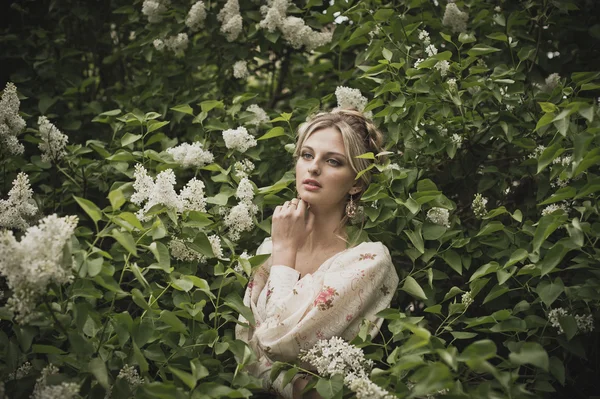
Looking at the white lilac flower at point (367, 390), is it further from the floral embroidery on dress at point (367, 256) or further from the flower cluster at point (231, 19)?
the flower cluster at point (231, 19)

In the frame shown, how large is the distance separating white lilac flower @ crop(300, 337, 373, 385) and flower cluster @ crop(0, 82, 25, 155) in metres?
1.51

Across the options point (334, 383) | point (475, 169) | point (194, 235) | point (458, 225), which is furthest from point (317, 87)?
point (334, 383)

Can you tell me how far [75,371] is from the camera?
189 centimetres

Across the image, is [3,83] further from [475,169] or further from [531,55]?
[531,55]

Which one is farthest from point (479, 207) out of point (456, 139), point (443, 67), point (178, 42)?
point (178, 42)

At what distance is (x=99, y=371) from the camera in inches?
65.9

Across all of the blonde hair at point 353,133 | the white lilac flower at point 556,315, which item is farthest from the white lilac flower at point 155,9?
the white lilac flower at point 556,315

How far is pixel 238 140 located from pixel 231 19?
33.2 inches

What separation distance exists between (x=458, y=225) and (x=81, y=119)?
2305 mm

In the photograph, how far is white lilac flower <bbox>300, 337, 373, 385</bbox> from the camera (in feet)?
6.27

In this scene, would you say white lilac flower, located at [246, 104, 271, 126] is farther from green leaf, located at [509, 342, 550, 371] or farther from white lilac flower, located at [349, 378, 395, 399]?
green leaf, located at [509, 342, 550, 371]

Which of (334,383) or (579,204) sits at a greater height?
(579,204)

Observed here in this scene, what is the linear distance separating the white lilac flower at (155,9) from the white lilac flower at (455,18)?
157 cm

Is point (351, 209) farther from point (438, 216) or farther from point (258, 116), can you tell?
point (258, 116)
